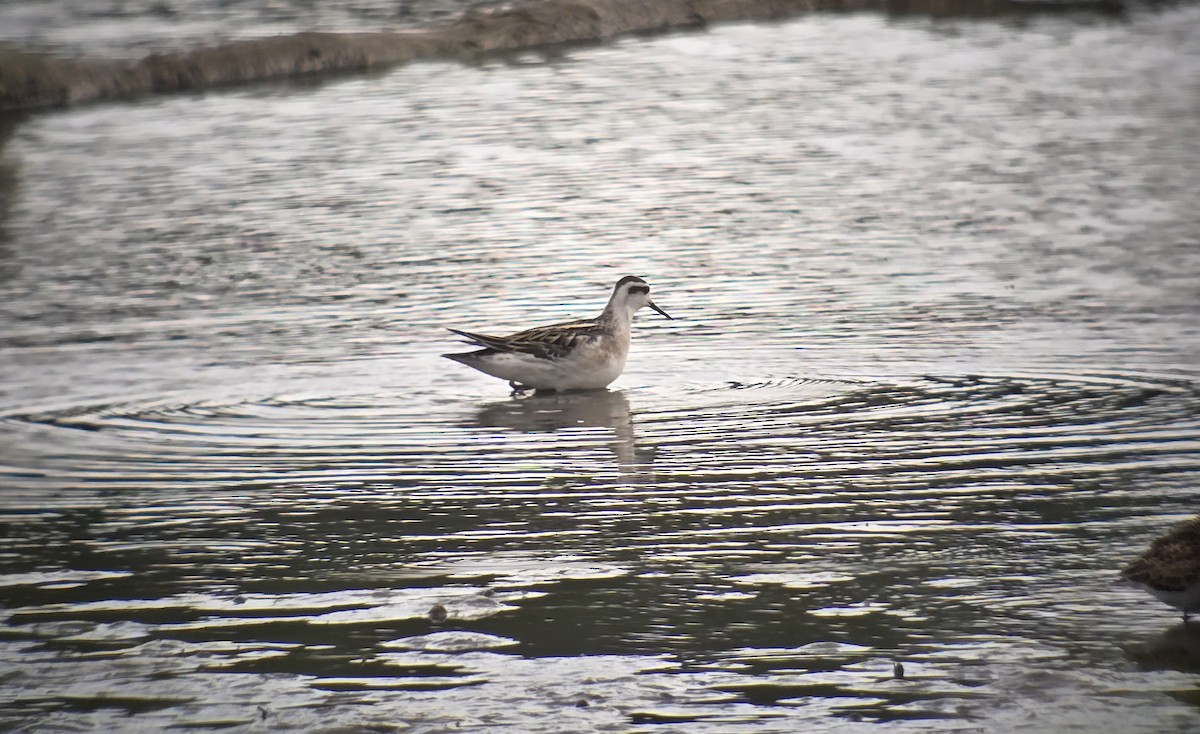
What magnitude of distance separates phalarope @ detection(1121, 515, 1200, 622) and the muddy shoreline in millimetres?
25640

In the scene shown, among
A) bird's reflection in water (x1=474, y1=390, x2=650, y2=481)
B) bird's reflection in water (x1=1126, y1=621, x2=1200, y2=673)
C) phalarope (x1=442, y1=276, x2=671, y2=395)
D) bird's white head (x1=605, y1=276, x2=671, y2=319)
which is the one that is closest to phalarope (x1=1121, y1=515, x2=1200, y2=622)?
bird's reflection in water (x1=1126, y1=621, x2=1200, y2=673)

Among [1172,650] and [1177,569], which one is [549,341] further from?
[1172,650]

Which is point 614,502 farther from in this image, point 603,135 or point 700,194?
point 603,135

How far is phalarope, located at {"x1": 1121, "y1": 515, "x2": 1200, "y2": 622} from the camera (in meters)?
6.96

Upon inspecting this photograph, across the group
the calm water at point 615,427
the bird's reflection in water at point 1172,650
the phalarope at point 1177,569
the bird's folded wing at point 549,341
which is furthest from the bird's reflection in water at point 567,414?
the bird's reflection in water at point 1172,650

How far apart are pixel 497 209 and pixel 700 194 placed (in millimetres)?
2268

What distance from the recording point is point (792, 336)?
45.0 ft

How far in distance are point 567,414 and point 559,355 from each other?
1.85 feet

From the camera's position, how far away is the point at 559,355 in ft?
41.9

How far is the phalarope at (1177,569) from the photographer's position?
22.8ft

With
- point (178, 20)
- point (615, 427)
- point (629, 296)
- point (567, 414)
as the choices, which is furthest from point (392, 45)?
point (615, 427)

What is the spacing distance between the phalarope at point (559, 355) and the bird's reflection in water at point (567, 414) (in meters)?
0.14

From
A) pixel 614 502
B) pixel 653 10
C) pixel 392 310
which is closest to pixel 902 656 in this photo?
pixel 614 502

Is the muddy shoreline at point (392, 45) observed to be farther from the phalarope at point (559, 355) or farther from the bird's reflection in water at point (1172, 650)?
the bird's reflection in water at point (1172, 650)
